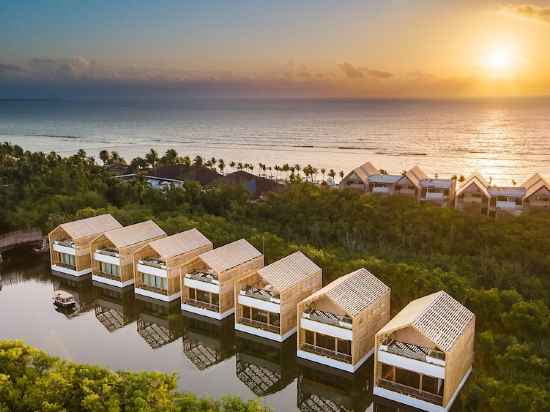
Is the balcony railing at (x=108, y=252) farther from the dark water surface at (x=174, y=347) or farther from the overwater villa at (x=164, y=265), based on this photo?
the dark water surface at (x=174, y=347)

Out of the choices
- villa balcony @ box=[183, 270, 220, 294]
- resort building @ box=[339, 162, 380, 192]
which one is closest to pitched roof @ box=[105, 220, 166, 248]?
villa balcony @ box=[183, 270, 220, 294]

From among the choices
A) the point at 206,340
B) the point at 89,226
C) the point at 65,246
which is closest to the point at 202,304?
the point at 206,340

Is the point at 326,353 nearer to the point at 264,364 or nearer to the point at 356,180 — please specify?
the point at 264,364

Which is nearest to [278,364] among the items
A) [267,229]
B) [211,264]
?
[211,264]

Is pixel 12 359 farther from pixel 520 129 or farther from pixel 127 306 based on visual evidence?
pixel 520 129

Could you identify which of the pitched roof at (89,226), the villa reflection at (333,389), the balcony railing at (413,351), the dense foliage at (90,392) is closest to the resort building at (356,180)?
the pitched roof at (89,226)

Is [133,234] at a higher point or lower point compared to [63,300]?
higher
